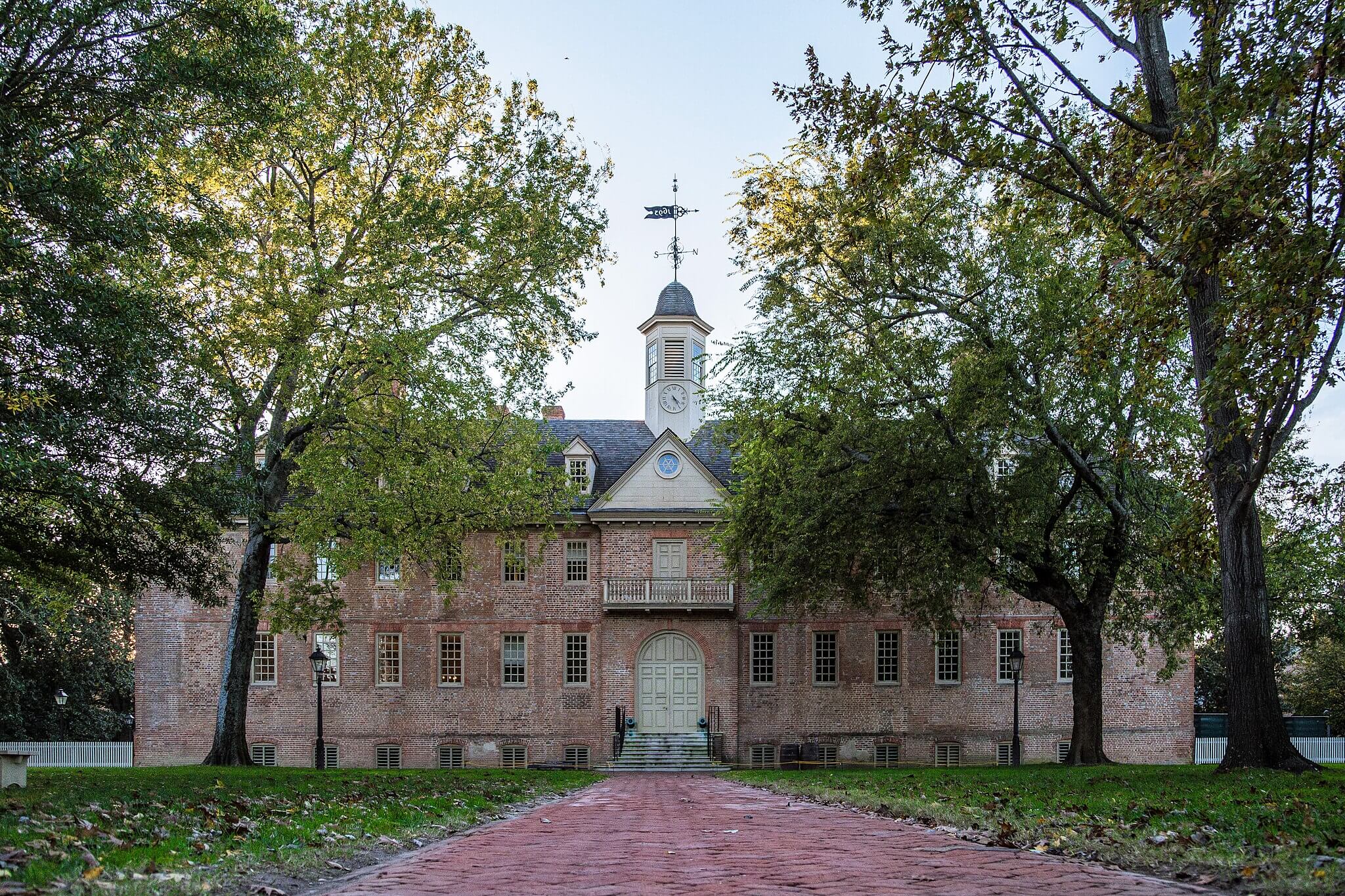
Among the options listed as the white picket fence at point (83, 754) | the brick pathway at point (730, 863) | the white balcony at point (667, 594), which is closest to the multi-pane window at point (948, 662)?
the white balcony at point (667, 594)

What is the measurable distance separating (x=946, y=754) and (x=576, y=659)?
1137cm

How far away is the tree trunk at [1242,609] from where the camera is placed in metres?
13.4

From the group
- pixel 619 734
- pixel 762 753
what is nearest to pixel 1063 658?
pixel 762 753

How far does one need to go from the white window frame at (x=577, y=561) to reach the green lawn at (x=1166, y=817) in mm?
18681

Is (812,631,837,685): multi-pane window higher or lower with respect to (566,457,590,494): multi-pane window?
lower

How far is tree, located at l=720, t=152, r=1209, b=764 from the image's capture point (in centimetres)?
1834

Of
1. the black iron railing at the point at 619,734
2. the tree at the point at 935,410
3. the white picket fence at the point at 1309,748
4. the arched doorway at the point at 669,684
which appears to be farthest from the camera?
the white picket fence at the point at 1309,748

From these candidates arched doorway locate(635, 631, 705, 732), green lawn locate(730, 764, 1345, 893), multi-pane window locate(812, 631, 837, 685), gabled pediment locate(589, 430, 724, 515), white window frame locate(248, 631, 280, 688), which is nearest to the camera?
green lawn locate(730, 764, 1345, 893)

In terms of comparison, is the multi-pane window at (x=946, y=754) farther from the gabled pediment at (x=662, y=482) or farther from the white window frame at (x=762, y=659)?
the gabled pediment at (x=662, y=482)

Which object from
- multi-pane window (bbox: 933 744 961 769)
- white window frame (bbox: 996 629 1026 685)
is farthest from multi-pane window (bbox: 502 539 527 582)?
white window frame (bbox: 996 629 1026 685)

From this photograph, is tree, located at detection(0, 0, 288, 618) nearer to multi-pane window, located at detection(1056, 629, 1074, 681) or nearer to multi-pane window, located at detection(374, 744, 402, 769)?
multi-pane window, located at detection(374, 744, 402, 769)

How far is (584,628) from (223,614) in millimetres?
10867

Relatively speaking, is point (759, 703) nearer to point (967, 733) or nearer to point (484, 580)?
point (967, 733)

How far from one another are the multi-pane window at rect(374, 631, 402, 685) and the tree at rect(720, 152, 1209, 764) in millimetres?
15963
